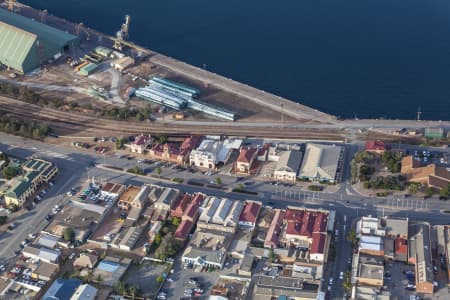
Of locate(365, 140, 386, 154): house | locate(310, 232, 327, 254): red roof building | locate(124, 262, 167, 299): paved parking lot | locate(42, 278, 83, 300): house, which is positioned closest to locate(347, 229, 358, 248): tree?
locate(310, 232, 327, 254): red roof building

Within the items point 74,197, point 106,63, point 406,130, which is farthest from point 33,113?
point 406,130

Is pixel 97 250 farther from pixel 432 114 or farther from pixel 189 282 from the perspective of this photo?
pixel 432 114

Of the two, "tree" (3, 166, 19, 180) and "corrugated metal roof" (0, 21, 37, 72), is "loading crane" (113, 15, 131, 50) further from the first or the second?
"tree" (3, 166, 19, 180)

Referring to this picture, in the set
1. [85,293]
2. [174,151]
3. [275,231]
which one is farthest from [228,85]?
[85,293]

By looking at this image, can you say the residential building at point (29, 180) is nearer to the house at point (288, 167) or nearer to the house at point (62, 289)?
the house at point (62, 289)

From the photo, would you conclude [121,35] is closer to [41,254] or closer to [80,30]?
[80,30]

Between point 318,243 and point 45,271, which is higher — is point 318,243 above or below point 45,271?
above

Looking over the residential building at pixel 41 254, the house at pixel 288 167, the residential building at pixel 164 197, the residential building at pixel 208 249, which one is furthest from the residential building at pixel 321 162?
the residential building at pixel 41 254
